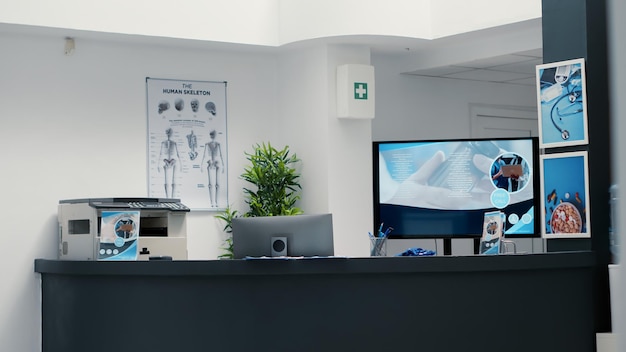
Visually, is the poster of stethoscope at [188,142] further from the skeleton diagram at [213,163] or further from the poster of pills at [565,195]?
the poster of pills at [565,195]

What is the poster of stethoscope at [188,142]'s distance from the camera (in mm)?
6961

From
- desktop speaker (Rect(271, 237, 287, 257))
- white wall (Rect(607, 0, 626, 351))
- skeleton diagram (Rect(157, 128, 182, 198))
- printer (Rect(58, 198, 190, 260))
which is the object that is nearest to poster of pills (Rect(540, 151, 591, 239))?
desktop speaker (Rect(271, 237, 287, 257))

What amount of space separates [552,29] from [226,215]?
3270mm

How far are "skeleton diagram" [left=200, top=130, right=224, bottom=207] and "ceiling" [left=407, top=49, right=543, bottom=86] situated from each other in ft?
6.70

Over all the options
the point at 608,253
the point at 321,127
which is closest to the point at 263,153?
the point at 321,127

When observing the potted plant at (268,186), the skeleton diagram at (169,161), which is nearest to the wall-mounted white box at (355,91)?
the potted plant at (268,186)

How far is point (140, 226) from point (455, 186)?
2.69 m

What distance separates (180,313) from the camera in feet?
13.6

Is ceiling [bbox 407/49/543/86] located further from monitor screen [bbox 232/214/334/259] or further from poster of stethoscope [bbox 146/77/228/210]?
monitor screen [bbox 232/214/334/259]

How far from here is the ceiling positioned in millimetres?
7363

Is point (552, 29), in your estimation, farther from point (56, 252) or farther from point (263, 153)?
point (56, 252)

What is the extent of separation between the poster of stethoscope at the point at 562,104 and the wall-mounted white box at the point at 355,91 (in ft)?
7.22

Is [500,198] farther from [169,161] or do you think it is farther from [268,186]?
Result: [169,161]

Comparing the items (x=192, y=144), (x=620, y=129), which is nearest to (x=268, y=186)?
(x=192, y=144)
